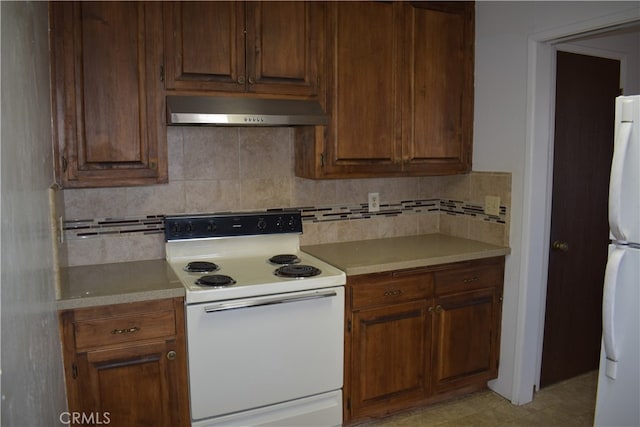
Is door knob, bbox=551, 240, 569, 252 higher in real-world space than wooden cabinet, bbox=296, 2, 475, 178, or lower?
lower

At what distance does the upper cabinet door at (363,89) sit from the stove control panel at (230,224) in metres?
0.40

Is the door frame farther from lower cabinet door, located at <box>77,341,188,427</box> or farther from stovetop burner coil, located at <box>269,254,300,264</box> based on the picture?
lower cabinet door, located at <box>77,341,188,427</box>

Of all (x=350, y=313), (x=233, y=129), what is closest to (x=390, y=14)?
(x=233, y=129)

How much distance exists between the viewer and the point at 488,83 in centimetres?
284

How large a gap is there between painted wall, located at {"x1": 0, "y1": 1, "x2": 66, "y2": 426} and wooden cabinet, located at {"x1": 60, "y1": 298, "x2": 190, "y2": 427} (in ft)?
1.36

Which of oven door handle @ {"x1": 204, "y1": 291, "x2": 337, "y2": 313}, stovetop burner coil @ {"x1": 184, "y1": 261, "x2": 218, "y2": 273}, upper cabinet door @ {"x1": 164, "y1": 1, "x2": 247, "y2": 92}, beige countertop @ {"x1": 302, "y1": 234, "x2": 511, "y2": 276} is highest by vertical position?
upper cabinet door @ {"x1": 164, "y1": 1, "x2": 247, "y2": 92}

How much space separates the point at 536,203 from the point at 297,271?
53.2 inches

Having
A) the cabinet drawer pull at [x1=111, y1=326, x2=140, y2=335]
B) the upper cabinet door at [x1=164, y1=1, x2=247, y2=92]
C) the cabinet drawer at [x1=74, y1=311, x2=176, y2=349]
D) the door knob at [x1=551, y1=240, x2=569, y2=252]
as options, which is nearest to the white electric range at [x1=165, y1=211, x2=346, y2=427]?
the cabinet drawer at [x1=74, y1=311, x2=176, y2=349]

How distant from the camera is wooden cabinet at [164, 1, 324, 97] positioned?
2.23 meters

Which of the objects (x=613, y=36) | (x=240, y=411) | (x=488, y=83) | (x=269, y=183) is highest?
(x=613, y=36)

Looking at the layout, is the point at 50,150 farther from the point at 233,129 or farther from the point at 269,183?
the point at 269,183

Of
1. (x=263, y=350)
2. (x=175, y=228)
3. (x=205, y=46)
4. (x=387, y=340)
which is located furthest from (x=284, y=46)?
(x=387, y=340)

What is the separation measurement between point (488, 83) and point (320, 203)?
1.18m

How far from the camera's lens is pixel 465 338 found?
2754 mm
